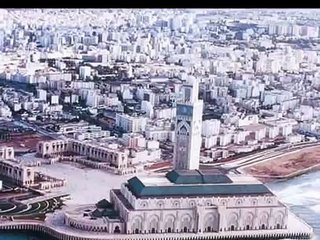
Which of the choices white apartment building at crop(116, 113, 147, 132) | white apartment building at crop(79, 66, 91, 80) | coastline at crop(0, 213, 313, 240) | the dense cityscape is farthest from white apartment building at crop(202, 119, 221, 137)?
white apartment building at crop(79, 66, 91, 80)

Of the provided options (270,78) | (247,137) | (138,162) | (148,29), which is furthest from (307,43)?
(138,162)

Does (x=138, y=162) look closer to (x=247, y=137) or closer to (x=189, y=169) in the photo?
(x=189, y=169)

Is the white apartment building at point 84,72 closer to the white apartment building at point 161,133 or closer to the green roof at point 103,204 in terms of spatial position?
the white apartment building at point 161,133

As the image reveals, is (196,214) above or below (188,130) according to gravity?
below

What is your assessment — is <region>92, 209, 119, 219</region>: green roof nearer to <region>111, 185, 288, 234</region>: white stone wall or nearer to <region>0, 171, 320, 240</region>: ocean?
<region>111, 185, 288, 234</region>: white stone wall

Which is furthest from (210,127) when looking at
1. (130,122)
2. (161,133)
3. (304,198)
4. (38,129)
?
(38,129)

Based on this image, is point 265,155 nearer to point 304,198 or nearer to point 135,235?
point 304,198

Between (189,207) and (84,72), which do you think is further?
(84,72)

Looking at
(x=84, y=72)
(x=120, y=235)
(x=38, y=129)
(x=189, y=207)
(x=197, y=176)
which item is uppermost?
(x=84, y=72)

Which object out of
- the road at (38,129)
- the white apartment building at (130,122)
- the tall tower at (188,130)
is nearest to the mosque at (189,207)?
the tall tower at (188,130)
